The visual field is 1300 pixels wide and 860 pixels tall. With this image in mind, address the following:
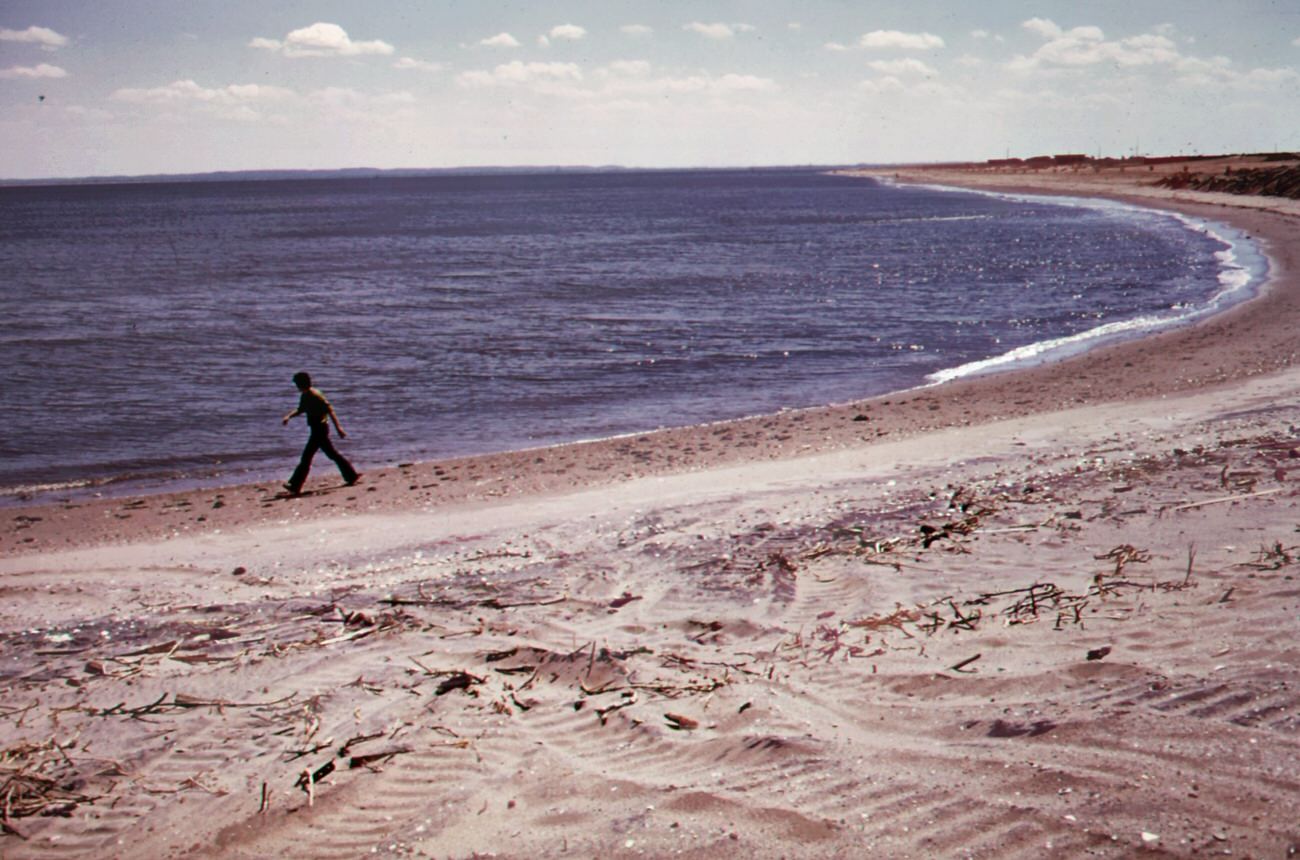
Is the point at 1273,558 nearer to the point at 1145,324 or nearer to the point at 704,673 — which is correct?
the point at 704,673

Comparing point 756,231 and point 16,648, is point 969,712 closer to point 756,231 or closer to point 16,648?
point 16,648

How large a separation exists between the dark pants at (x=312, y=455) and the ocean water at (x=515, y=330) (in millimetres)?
2170

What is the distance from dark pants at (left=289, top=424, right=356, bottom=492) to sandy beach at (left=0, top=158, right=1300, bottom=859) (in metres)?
2.03

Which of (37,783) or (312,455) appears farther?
(312,455)

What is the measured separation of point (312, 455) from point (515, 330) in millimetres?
16406

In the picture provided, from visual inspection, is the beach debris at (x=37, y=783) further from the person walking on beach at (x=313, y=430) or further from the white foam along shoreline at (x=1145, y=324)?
the white foam along shoreline at (x=1145, y=324)

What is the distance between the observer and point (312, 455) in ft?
44.3

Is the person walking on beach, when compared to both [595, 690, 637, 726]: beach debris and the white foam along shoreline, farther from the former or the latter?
the white foam along shoreline

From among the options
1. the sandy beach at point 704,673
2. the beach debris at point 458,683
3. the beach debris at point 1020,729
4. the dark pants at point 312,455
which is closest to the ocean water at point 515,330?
the dark pants at point 312,455

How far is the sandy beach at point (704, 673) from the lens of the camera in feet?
14.5

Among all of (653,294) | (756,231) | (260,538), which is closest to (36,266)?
(653,294)

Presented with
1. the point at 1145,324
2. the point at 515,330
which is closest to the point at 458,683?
the point at 515,330

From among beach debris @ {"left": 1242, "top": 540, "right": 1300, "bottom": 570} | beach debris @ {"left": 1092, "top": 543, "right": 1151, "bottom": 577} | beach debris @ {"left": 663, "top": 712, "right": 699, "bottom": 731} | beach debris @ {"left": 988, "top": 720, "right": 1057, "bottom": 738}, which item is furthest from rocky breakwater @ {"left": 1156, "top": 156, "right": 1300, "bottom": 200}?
beach debris @ {"left": 663, "top": 712, "right": 699, "bottom": 731}

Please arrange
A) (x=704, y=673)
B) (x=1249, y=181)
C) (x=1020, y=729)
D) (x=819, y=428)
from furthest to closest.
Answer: (x=1249, y=181) < (x=819, y=428) < (x=704, y=673) < (x=1020, y=729)
